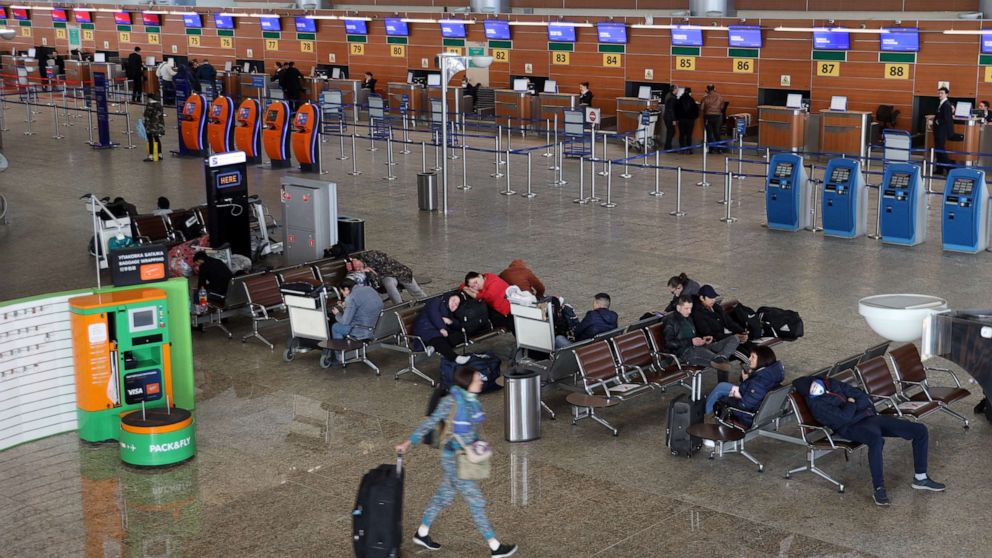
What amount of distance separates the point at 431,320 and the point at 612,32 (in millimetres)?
19754

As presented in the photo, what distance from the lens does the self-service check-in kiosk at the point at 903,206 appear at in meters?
17.2

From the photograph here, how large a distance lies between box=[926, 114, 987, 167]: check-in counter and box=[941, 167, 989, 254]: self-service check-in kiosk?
674cm

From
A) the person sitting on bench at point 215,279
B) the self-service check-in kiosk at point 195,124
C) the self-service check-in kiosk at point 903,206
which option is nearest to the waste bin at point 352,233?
the person sitting on bench at point 215,279

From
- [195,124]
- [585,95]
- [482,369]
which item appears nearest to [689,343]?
[482,369]

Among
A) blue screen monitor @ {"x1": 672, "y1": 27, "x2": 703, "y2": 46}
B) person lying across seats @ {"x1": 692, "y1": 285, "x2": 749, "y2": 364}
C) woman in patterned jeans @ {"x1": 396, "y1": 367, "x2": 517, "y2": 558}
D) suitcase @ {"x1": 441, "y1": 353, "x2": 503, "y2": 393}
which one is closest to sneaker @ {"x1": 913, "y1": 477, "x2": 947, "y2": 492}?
person lying across seats @ {"x1": 692, "y1": 285, "x2": 749, "y2": 364}

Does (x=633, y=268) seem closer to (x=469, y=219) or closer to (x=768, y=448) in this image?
(x=469, y=219)

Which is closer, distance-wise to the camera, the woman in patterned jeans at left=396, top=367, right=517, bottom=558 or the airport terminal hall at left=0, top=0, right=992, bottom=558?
the woman in patterned jeans at left=396, top=367, right=517, bottom=558

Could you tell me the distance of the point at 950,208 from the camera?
1689cm

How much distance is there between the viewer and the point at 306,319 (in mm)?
12289

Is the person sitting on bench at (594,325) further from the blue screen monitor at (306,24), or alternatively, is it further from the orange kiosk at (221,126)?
the blue screen monitor at (306,24)

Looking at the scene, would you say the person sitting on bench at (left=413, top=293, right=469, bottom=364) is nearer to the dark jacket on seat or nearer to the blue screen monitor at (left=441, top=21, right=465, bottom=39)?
the dark jacket on seat

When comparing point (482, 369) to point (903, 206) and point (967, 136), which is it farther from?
point (967, 136)

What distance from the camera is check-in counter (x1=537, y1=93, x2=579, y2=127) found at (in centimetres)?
3038

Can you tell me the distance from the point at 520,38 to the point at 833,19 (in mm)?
9002
